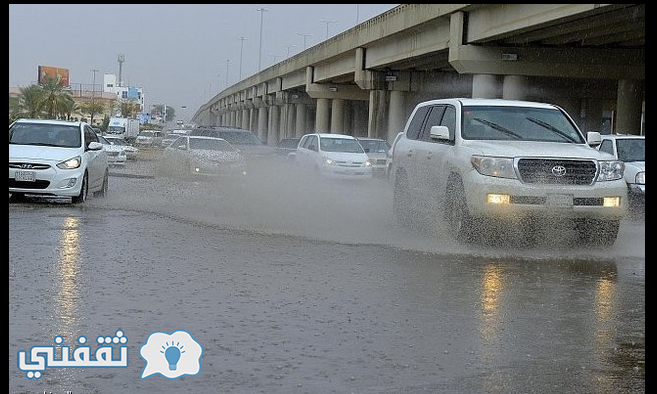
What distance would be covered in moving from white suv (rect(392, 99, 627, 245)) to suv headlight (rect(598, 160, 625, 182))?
0.01m

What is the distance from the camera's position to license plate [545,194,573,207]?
400 inches

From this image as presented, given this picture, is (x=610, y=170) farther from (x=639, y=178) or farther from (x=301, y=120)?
(x=301, y=120)

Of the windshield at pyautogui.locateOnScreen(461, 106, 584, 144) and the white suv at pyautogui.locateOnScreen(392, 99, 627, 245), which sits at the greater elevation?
the windshield at pyautogui.locateOnScreen(461, 106, 584, 144)

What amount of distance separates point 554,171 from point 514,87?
70.6 feet

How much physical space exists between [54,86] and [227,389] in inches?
61.3

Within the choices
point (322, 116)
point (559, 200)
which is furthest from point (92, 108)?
point (322, 116)

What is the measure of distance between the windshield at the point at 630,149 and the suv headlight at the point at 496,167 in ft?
28.2

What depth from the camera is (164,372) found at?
12.2 feet

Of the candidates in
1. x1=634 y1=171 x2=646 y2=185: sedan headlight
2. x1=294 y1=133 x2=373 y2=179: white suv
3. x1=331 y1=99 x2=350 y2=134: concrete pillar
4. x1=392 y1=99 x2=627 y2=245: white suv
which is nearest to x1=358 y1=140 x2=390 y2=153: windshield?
x1=294 y1=133 x2=373 y2=179: white suv

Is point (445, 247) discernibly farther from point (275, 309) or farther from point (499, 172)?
→ point (275, 309)

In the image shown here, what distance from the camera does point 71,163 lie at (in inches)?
191

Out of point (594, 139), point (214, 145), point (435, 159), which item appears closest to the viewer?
point (594, 139)

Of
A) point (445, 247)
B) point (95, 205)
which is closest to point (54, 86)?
point (95, 205)

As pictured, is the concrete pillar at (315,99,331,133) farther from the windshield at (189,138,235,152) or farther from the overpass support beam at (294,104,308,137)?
the windshield at (189,138,235,152)
